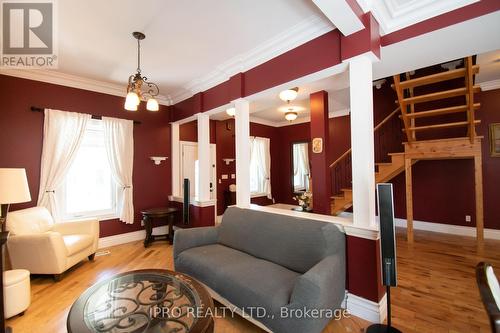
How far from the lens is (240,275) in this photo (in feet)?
6.56

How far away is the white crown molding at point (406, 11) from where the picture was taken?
1938mm

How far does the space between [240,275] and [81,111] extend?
398 centimetres

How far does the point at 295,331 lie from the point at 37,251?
319 cm

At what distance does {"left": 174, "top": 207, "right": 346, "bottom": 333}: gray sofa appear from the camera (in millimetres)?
1611

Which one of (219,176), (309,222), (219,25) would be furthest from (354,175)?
(219,176)

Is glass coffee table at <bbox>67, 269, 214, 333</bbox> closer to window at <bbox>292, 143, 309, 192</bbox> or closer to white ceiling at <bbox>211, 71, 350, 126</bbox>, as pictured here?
white ceiling at <bbox>211, 71, 350, 126</bbox>

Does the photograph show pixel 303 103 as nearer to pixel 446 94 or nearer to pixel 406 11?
pixel 446 94

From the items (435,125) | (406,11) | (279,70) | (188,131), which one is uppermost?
(406,11)

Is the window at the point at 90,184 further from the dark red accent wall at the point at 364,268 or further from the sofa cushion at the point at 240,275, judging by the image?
the dark red accent wall at the point at 364,268

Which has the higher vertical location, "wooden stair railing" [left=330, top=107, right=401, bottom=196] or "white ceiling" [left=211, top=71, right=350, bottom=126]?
"white ceiling" [left=211, top=71, right=350, bottom=126]

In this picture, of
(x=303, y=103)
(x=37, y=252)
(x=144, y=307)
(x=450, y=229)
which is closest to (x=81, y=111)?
(x=37, y=252)

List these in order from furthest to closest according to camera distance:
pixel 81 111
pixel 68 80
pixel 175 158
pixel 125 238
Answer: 1. pixel 175 158
2. pixel 125 238
3. pixel 81 111
4. pixel 68 80

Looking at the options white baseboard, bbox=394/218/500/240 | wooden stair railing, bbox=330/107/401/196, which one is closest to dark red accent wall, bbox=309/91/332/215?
wooden stair railing, bbox=330/107/401/196

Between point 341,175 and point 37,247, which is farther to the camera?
point 341,175
